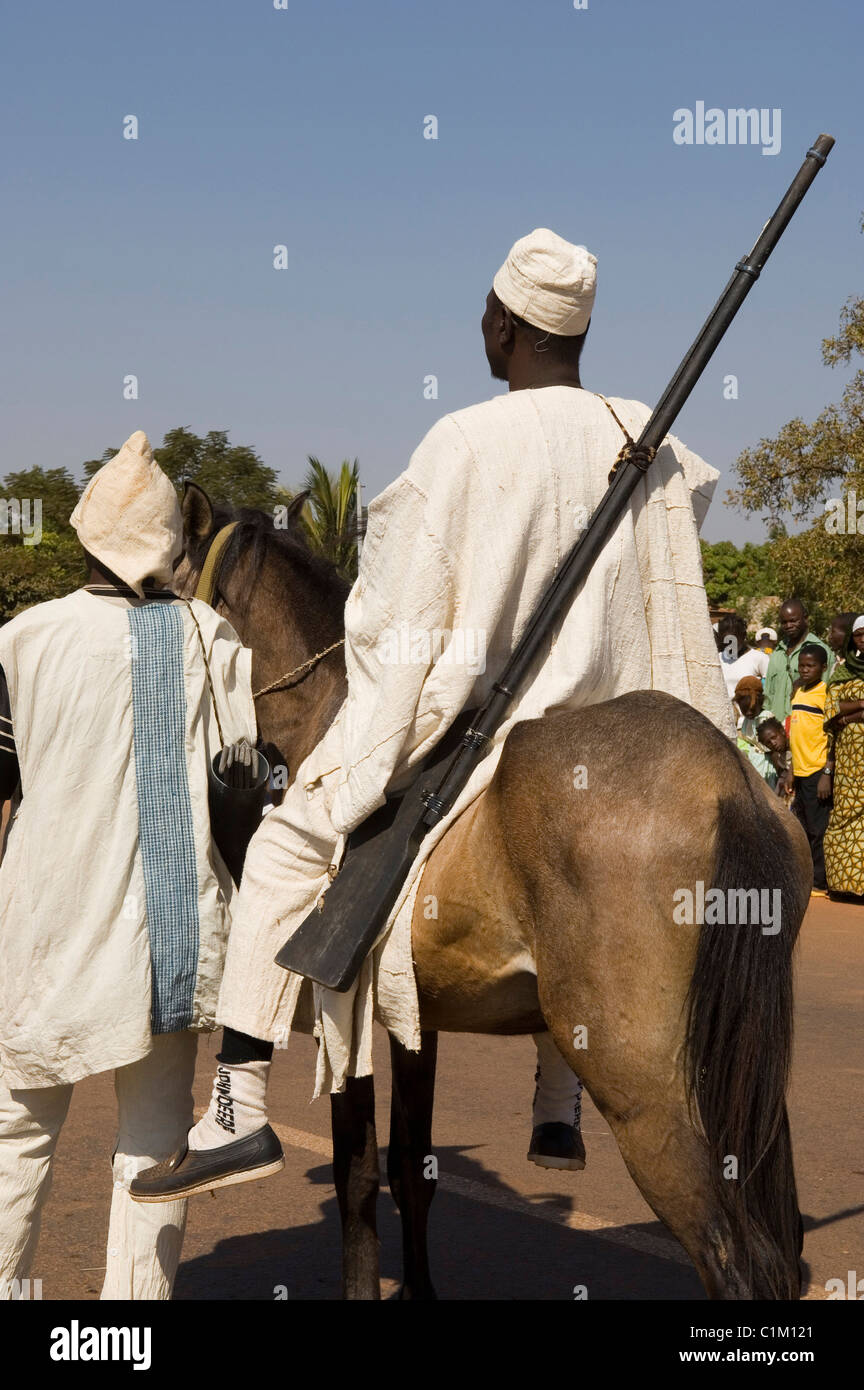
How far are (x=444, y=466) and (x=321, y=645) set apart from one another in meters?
1.24

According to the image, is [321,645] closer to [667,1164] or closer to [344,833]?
[344,833]

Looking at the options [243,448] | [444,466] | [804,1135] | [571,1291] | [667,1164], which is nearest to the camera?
[667,1164]

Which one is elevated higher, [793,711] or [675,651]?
[675,651]

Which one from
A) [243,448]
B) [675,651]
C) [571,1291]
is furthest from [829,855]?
[243,448]

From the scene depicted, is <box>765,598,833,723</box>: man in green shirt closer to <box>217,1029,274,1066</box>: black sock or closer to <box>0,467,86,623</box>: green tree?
<box>217,1029,274,1066</box>: black sock

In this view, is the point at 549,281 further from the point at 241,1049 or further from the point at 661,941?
the point at 241,1049

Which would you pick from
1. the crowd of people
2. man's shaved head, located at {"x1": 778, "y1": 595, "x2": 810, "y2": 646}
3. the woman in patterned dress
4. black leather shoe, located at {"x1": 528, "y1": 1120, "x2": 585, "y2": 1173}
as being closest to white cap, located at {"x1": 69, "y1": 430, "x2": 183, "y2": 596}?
black leather shoe, located at {"x1": 528, "y1": 1120, "x2": 585, "y2": 1173}

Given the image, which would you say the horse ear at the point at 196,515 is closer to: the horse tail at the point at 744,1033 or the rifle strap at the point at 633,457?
the rifle strap at the point at 633,457

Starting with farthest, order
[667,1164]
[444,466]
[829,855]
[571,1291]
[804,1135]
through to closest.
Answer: [829,855]
[804,1135]
[571,1291]
[444,466]
[667,1164]

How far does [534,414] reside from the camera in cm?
364

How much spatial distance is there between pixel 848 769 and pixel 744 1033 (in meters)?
9.85

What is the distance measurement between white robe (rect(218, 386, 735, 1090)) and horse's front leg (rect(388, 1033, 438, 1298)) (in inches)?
26.7

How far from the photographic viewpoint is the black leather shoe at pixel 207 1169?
11.9 ft

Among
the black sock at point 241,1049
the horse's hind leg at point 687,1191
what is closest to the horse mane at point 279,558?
the black sock at point 241,1049
